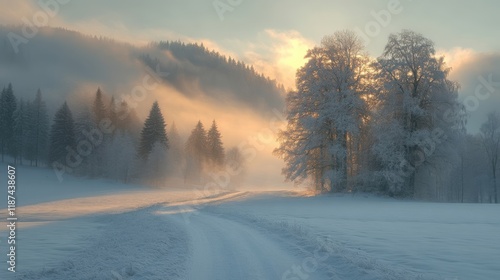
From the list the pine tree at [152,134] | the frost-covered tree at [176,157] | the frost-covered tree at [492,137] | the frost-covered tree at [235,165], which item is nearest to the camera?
the frost-covered tree at [492,137]

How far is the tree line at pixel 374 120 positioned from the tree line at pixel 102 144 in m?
38.3

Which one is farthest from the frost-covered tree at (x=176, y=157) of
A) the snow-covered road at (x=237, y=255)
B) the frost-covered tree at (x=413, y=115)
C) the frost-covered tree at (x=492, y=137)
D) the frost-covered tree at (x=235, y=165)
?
the snow-covered road at (x=237, y=255)

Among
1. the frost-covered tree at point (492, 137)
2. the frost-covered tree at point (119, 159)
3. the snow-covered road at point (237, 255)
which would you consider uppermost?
the frost-covered tree at point (492, 137)

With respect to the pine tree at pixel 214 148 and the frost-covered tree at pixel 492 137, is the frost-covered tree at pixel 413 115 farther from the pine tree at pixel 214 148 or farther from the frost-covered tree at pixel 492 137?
the pine tree at pixel 214 148

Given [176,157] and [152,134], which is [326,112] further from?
[176,157]

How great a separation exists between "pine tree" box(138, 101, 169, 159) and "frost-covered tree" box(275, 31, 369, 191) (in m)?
38.0

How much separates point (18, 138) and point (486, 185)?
89.6 metres

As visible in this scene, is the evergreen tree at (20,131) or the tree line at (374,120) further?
the evergreen tree at (20,131)

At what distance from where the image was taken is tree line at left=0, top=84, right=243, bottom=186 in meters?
67.4

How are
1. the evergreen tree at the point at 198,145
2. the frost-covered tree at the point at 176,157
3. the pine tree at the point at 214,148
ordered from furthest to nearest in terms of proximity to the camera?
the pine tree at the point at 214,148 → the evergreen tree at the point at 198,145 → the frost-covered tree at the point at 176,157

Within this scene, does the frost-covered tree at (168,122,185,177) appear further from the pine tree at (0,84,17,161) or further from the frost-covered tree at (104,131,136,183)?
the pine tree at (0,84,17,161)

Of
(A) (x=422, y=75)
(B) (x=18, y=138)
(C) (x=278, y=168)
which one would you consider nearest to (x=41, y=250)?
(A) (x=422, y=75)

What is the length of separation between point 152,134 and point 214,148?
16.7 meters

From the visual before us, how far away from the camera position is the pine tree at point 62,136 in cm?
6500
